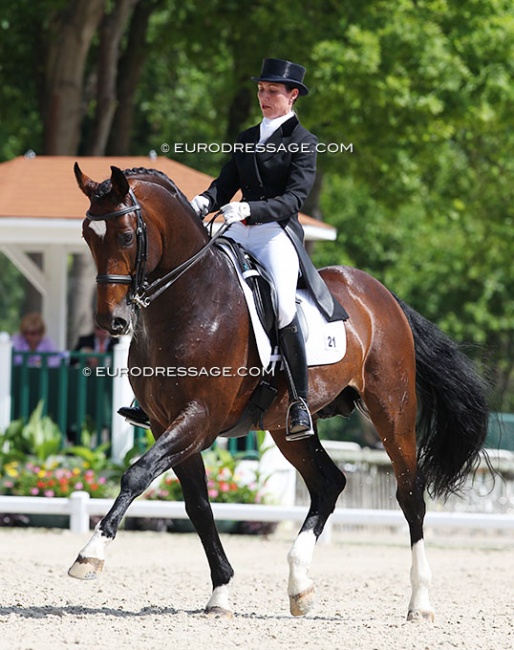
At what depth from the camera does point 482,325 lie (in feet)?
125

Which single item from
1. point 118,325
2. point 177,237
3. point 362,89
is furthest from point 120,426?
point 362,89

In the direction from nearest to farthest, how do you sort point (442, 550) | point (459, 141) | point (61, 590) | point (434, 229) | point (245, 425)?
1. point (245, 425)
2. point (61, 590)
3. point (442, 550)
4. point (459, 141)
5. point (434, 229)

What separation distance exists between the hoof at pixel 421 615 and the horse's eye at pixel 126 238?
2773 millimetres

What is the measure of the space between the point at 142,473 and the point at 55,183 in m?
9.24

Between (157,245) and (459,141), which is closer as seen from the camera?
(157,245)

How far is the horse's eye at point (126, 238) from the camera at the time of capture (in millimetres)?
6383

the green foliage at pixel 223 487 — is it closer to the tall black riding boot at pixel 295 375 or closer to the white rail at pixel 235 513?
the white rail at pixel 235 513

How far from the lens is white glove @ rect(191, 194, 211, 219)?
712cm

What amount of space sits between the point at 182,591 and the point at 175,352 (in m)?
2.62

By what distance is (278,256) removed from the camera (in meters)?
7.14

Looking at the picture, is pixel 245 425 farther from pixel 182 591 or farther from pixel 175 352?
pixel 182 591

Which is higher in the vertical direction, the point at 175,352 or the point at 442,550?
the point at 175,352

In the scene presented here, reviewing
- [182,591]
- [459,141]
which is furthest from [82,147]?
[182,591]

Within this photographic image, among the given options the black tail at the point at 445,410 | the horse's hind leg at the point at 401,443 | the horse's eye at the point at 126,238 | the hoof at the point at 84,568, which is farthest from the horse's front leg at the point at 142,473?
the black tail at the point at 445,410
